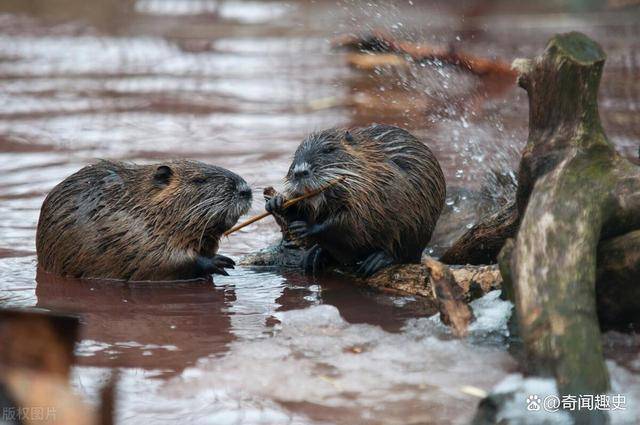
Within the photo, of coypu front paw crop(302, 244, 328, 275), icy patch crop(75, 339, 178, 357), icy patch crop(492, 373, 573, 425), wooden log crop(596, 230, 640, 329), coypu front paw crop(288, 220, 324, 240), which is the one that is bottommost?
icy patch crop(492, 373, 573, 425)

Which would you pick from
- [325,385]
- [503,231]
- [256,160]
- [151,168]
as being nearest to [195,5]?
[256,160]

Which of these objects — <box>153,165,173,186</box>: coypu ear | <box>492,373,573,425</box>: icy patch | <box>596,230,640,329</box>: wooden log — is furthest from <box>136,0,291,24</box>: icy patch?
<box>492,373,573,425</box>: icy patch

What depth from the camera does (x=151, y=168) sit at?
18.7 ft

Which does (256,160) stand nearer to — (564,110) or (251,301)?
(251,301)

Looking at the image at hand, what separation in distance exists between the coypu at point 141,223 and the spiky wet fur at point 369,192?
487 mm

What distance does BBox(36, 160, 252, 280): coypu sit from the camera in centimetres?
545

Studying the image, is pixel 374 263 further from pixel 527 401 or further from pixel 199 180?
pixel 527 401

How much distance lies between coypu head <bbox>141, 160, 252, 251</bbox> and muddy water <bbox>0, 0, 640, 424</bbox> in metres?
0.30

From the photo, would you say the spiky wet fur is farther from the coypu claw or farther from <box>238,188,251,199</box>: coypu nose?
<box>238,188,251,199</box>: coypu nose

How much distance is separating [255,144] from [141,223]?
117 inches

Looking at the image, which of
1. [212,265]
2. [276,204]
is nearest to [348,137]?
[276,204]

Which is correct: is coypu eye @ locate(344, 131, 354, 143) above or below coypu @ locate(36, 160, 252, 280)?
above

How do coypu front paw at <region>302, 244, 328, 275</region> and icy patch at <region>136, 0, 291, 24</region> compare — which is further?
icy patch at <region>136, 0, 291, 24</region>

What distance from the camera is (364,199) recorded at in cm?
521
